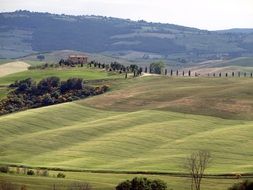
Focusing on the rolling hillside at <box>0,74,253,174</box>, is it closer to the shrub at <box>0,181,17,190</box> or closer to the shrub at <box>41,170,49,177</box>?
the shrub at <box>41,170,49,177</box>

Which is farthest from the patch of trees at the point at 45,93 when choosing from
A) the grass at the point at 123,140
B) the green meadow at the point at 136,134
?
the grass at the point at 123,140

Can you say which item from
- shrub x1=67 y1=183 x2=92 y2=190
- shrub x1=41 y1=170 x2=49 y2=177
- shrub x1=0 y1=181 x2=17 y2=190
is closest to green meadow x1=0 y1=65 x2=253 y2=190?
shrub x1=67 y1=183 x2=92 y2=190

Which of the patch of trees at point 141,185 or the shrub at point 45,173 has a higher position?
the patch of trees at point 141,185

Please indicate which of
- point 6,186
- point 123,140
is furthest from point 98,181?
point 123,140

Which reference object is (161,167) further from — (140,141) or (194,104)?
(194,104)

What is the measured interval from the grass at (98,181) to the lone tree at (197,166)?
835mm

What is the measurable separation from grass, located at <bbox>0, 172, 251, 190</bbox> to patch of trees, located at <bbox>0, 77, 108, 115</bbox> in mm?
80874

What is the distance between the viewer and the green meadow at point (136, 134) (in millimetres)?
88188

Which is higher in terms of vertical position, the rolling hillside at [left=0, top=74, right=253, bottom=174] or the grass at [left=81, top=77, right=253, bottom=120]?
the grass at [left=81, top=77, right=253, bottom=120]

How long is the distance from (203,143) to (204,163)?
1833 cm

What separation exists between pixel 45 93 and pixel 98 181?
107 metres

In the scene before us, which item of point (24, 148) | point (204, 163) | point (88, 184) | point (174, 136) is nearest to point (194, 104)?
point (174, 136)

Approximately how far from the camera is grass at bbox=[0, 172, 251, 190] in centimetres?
7388

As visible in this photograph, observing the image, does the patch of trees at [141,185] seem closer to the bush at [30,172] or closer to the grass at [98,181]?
the grass at [98,181]
